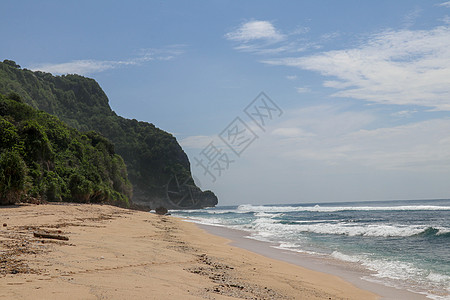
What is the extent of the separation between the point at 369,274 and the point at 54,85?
9703 cm

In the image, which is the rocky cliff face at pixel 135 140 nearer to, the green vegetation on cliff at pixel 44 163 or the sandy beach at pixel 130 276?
the green vegetation on cliff at pixel 44 163

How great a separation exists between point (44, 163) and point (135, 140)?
67156 millimetres

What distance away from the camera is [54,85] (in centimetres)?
9206

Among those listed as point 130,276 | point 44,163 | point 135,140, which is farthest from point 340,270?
point 135,140

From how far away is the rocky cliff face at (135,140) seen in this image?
86062 mm

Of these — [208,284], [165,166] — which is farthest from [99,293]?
[165,166]

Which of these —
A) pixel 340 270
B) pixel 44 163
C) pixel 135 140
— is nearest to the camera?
pixel 340 270

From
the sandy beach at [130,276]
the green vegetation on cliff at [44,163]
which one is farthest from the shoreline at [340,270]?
the green vegetation on cliff at [44,163]

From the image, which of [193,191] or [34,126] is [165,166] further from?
[34,126]

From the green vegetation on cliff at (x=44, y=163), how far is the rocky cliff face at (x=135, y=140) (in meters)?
49.4

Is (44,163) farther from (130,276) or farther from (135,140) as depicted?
(135,140)

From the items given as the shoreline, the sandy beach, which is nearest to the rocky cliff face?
the shoreline

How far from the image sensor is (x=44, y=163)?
77.3 ft

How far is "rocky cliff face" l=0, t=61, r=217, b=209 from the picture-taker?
86.1m
